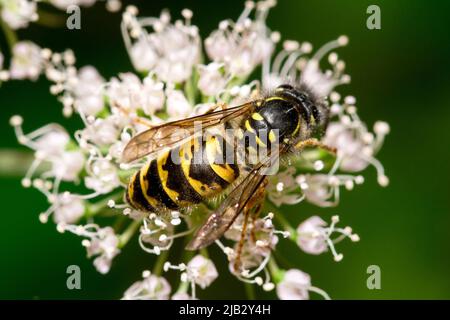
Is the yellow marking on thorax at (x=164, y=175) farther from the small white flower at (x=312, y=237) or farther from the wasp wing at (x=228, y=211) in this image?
the small white flower at (x=312, y=237)

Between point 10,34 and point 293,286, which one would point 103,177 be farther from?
point 10,34

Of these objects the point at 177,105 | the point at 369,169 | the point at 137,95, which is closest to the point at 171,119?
the point at 177,105

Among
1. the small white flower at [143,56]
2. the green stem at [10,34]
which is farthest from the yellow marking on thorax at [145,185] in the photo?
the green stem at [10,34]

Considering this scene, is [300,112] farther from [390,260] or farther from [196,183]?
[390,260]

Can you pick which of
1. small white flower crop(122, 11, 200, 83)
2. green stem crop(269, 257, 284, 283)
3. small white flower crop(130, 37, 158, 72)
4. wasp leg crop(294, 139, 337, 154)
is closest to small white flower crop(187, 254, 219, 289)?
green stem crop(269, 257, 284, 283)

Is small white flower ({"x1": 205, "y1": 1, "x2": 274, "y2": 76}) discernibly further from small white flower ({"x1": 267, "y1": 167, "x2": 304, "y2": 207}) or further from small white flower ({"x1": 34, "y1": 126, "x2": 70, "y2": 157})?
small white flower ({"x1": 34, "y1": 126, "x2": 70, "y2": 157})

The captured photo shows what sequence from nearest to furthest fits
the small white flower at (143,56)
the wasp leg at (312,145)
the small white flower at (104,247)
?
the wasp leg at (312,145) → the small white flower at (104,247) → the small white flower at (143,56)
